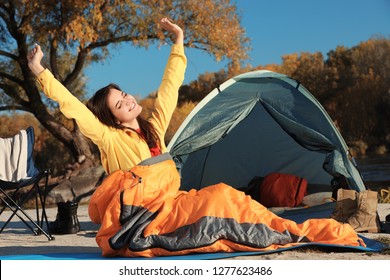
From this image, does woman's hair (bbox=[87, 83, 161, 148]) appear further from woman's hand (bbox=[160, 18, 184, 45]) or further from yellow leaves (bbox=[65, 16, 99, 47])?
yellow leaves (bbox=[65, 16, 99, 47])

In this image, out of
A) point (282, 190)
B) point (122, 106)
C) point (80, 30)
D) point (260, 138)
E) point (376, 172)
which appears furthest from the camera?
point (376, 172)

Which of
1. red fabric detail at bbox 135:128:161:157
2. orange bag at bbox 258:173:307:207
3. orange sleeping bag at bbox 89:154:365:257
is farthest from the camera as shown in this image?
orange bag at bbox 258:173:307:207

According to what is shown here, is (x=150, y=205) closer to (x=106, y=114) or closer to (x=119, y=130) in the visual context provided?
(x=119, y=130)

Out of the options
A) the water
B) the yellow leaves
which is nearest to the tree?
the yellow leaves

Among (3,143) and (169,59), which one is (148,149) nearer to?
(169,59)

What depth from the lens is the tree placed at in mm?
9172

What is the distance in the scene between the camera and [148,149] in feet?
9.91

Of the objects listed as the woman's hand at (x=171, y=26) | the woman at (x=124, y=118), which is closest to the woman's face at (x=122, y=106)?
the woman at (x=124, y=118)

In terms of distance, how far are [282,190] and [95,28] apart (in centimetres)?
547

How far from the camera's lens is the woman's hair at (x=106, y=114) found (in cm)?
296

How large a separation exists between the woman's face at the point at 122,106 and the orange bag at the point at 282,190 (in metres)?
2.71

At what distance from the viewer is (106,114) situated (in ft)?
9.72

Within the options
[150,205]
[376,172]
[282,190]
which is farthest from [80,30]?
[376,172]

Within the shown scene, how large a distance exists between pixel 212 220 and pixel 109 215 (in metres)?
0.52
